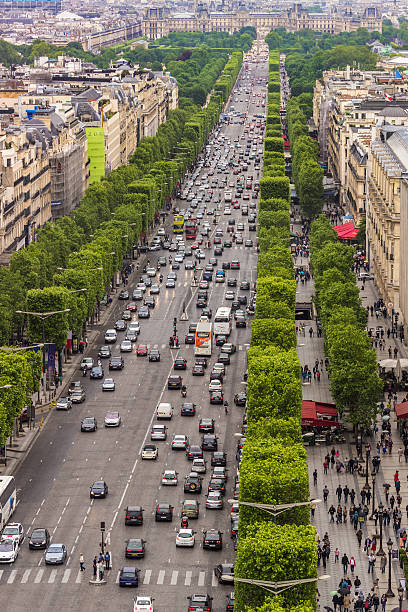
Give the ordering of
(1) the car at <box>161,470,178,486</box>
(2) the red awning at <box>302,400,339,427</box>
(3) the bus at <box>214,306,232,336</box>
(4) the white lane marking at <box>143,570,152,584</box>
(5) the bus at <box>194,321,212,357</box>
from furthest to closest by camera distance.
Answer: (3) the bus at <box>214,306,232,336</box>
(5) the bus at <box>194,321,212,357</box>
(2) the red awning at <box>302,400,339,427</box>
(1) the car at <box>161,470,178,486</box>
(4) the white lane marking at <box>143,570,152,584</box>

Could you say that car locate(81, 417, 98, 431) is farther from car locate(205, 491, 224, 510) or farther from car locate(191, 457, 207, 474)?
car locate(205, 491, 224, 510)

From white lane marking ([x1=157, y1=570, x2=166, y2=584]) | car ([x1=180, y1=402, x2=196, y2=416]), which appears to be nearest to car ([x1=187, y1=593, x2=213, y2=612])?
white lane marking ([x1=157, y1=570, x2=166, y2=584])

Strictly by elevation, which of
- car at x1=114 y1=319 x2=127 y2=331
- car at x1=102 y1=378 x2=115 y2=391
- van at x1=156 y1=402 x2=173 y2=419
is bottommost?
car at x1=114 y1=319 x2=127 y2=331

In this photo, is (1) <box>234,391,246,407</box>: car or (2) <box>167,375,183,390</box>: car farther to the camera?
(2) <box>167,375,183,390</box>: car

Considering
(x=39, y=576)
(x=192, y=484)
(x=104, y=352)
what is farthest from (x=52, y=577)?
(x=104, y=352)

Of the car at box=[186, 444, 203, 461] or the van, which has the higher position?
the car at box=[186, 444, 203, 461]

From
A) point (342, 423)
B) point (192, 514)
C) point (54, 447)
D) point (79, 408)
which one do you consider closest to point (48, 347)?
point (79, 408)

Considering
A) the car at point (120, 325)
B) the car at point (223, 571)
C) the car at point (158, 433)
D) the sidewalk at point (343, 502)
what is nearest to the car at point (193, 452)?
the car at point (158, 433)

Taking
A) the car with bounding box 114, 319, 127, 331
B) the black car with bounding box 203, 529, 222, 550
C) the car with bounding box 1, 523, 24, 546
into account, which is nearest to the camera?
the car with bounding box 1, 523, 24, 546
